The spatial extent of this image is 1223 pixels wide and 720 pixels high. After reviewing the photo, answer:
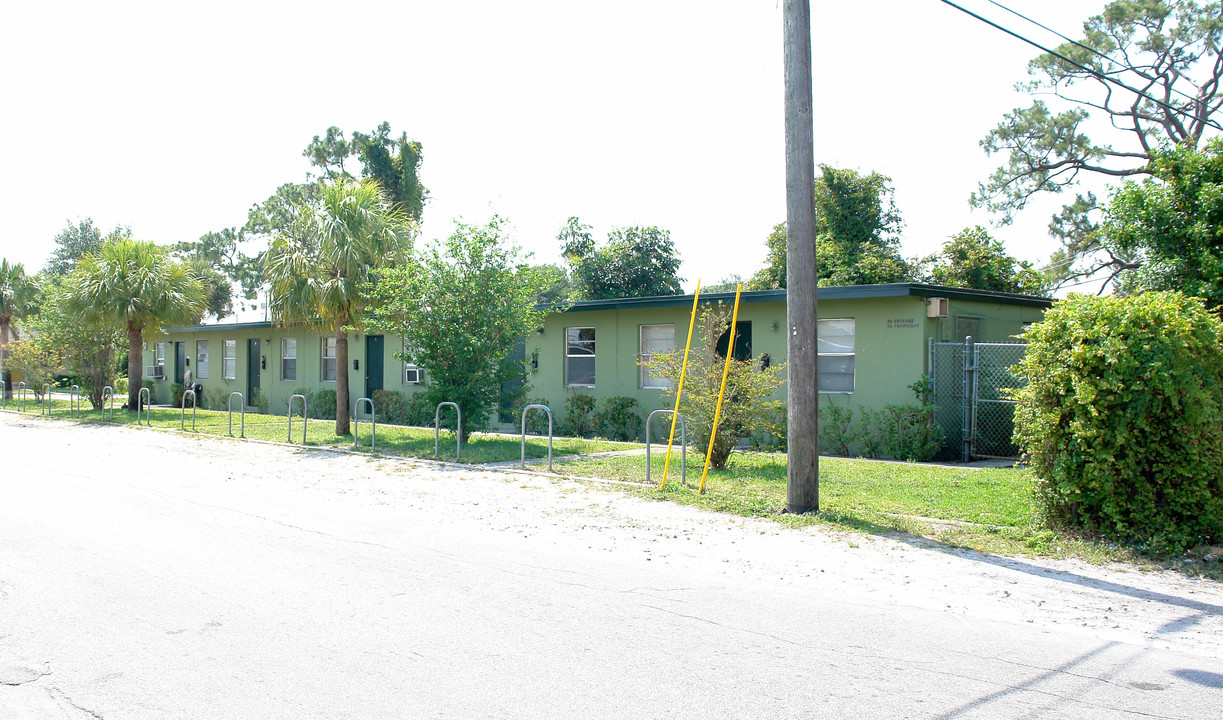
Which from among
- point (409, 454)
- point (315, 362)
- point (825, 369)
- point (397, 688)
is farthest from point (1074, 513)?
point (315, 362)

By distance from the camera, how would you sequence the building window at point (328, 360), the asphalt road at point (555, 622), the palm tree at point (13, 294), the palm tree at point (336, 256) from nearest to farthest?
the asphalt road at point (555, 622)
the palm tree at point (336, 256)
the building window at point (328, 360)
the palm tree at point (13, 294)

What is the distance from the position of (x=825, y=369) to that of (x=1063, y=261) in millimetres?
17988

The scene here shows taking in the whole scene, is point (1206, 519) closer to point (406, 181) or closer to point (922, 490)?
point (922, 490)

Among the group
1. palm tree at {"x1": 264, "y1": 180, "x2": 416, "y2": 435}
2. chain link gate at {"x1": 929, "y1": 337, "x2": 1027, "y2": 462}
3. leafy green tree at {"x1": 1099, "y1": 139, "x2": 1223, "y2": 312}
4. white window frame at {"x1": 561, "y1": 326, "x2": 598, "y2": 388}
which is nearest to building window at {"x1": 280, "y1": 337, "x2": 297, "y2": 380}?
palm tree at {"x1": 264, "y1": 180, "x2": 416, "y2": 435}

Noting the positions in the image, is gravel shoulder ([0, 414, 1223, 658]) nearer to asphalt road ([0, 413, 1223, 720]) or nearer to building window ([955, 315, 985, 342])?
asphalt road ([0, 413, 1223, 720])

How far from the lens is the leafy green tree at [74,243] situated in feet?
186

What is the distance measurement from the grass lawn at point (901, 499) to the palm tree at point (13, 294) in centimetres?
3183

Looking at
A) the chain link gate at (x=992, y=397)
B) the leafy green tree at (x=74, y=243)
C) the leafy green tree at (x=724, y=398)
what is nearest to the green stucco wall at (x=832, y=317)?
the chain link gate at (x=992, y=397)

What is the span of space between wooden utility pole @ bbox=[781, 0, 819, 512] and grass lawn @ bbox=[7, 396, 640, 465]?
20.1ft

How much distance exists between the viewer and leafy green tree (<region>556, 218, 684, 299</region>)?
3038 cm

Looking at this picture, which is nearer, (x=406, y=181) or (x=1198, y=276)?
(x=1198, y=276)

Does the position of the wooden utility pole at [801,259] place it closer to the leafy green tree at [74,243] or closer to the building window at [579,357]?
the building window at [579,357]

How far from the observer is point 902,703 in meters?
4.05

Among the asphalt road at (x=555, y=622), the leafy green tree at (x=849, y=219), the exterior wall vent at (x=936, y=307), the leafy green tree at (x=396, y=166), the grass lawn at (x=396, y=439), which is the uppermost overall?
the leafy green tree at (x=396, y=166)
